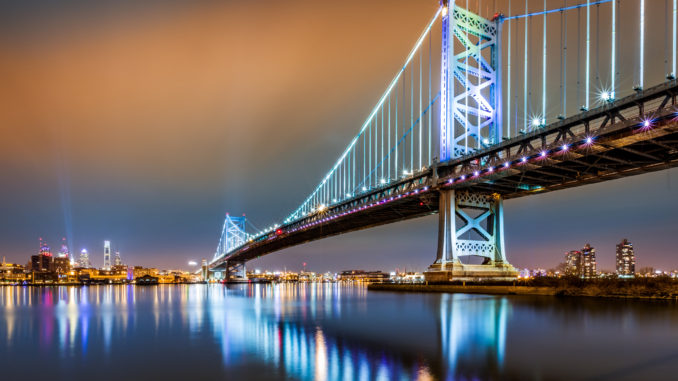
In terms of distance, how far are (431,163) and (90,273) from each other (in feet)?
536

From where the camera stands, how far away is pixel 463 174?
33406 millimetres

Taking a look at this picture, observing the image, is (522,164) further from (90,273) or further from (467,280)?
(90,273)

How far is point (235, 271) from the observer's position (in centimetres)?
11569

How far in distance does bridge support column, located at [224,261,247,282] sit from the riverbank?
81.9m

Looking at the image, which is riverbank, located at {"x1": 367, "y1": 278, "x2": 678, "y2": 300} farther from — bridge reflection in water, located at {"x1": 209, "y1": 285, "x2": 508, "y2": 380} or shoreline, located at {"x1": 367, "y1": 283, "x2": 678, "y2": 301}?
bridge reflection in water, located at {"x1": 209, "y1": 285, "x2": 508, "y2": 380}

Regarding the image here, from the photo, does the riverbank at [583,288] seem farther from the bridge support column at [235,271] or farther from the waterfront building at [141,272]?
the waterfront building at [141,272]

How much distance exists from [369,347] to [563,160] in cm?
1912

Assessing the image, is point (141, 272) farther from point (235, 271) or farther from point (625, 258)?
point (625, 258)

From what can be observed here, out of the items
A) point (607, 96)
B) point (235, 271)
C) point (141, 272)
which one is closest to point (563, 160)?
point (607, 96)

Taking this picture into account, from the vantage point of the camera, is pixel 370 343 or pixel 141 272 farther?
pixel 141 272

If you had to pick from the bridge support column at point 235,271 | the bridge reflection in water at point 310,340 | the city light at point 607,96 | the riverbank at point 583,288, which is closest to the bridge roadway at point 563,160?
the city light at point 607,96

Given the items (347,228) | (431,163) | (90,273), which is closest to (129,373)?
(431,163)

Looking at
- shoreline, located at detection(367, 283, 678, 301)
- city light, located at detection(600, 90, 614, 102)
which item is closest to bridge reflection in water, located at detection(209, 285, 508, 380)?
shoreline, located at detection(367, 283, 678, 301)

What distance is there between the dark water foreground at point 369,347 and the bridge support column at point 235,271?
91.1m
